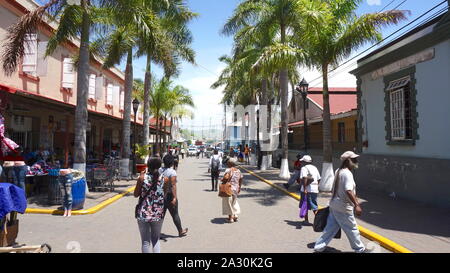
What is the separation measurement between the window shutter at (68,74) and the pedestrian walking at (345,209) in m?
17.1

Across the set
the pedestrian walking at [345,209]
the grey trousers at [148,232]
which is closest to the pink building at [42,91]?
the grey trousers at [148,232]

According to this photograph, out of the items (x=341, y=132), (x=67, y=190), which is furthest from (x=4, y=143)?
(x=341, y=132)

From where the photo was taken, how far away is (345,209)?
5156 millimetres

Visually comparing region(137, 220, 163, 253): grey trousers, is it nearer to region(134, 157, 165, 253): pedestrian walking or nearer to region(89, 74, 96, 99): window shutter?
region(134, 157, 165, 253): pedestrian walking

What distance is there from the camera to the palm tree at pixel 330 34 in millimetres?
11570

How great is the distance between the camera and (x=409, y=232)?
22.0 ft

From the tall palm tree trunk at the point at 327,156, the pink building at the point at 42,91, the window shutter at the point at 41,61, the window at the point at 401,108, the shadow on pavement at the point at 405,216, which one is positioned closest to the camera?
the shadow on pavement at the point at 405,216

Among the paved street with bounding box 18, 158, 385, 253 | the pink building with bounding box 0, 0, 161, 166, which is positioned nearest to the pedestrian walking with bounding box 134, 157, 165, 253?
the paved street with bounding box 18, 158, 385, 253

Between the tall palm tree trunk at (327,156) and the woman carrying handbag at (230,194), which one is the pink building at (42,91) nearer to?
the woman carrying handbag at (230,194)

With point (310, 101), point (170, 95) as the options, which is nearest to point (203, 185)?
point (170, 95)

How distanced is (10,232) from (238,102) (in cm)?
3189

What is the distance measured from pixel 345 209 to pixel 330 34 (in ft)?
29.4

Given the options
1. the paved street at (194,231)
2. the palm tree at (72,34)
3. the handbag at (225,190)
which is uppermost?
the palm tree at (72,34)

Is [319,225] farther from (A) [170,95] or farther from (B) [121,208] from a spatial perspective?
(A) [170,95]
